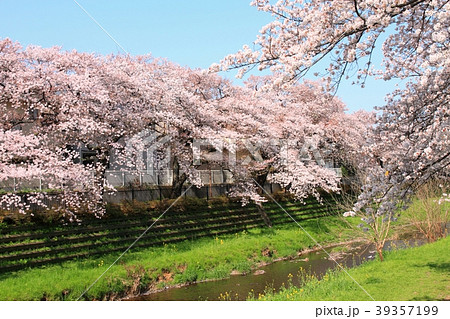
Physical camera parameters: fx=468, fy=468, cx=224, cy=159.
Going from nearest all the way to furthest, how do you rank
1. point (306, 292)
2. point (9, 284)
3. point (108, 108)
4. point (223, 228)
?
point (306, 292) → point (9, 284) → point (108, 108) → point (223, 228)

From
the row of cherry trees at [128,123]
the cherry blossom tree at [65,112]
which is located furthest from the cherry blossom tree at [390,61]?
the cherry blossom tree at [65,112]

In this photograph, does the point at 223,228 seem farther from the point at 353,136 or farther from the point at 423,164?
the point at 423,164

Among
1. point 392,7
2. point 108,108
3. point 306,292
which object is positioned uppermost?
point 108,108

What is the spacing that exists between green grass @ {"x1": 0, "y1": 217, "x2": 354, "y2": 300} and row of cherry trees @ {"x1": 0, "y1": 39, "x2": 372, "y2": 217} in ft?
9.68

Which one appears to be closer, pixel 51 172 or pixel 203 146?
pixel 51 172

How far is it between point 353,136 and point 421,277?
74.4 ft

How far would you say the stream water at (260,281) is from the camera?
1571 cm

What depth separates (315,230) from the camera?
2759cm

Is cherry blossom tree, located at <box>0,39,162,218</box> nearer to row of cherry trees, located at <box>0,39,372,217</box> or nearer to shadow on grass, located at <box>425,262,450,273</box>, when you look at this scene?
row of cherry trees, located at <box>0,39,372,217</box>

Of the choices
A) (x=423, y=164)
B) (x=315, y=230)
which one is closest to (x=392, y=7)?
(x=423, y=164)

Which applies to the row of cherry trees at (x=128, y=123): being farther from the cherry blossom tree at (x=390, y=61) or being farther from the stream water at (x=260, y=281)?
the stream water at (x=260, y=281)

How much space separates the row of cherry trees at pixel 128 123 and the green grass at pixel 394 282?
3.91 meters

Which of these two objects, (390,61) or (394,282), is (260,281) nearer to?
(394,282)
